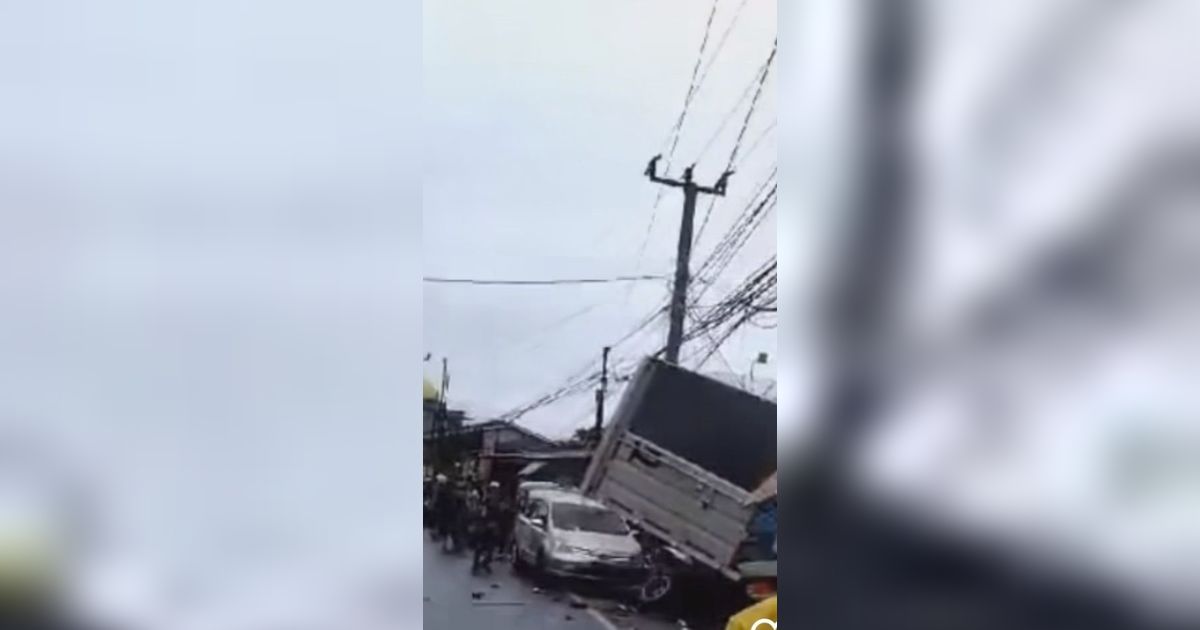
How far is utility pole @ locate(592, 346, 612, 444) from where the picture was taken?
2051mm

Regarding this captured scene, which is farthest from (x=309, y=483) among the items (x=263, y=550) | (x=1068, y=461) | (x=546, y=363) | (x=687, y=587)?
(x=1068, y=461)

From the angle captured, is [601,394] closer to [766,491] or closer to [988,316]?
[766,491]

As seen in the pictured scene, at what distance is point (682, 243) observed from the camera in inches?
81.1

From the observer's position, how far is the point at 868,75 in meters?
2.06

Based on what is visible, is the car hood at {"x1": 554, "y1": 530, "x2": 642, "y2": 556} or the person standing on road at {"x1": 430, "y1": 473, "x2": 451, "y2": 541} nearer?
the person standing on road at {"x1": 430, "y1": 473, "x2": 451, "y2": 541}

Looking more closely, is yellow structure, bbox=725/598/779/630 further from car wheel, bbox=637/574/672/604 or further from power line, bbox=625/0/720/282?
power line, bbox=625/0/720/282

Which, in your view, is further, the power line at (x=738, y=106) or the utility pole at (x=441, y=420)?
the power line at (x=738, y=106)

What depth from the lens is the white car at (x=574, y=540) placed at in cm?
204

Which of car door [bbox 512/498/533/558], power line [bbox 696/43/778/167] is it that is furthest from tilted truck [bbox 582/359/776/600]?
power line [bbox 696/43/778/167]

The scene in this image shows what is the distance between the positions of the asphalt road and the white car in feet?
0.13

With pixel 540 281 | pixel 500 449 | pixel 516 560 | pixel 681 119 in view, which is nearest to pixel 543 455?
pixel 500 449

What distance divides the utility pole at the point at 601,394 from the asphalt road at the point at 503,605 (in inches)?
11.5

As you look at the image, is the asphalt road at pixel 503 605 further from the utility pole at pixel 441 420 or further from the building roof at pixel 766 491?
the building roof at pixel 766 491

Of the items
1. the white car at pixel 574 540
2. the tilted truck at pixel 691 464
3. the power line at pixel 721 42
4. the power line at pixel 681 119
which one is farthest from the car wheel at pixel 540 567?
the power line at pixel 721 42
